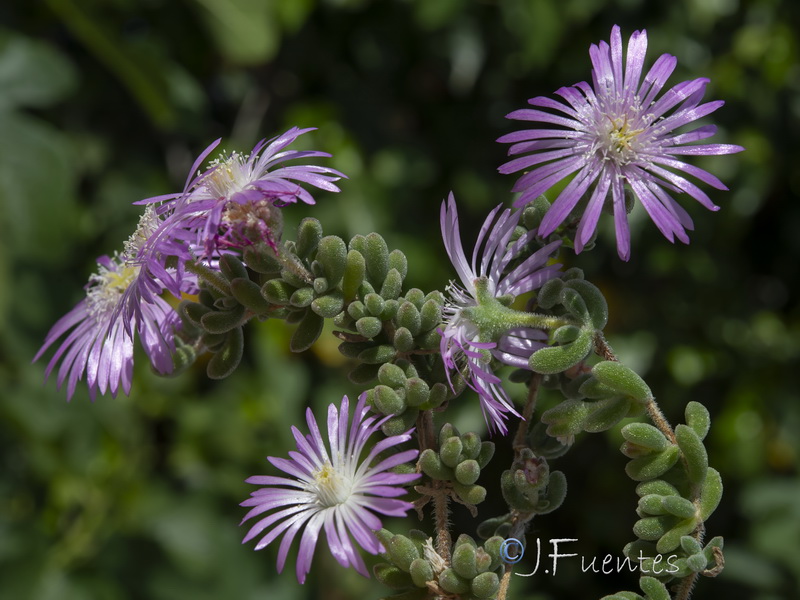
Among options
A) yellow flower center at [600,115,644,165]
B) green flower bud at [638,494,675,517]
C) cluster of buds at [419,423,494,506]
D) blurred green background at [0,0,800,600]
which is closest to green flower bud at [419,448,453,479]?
cluster of buds at [419,423,494,506]

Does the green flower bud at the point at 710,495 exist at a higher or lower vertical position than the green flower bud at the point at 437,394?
lower

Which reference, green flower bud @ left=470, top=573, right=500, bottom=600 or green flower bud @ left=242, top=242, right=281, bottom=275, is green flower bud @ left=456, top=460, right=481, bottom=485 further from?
green flower bud @ left=242, top=242, right=281, bottom=275

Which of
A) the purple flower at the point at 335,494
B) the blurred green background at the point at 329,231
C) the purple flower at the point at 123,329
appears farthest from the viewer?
the blurred green background at the point at 329,231

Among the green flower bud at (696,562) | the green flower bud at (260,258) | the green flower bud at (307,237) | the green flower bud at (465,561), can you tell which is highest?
the green flower bud at (307,237)

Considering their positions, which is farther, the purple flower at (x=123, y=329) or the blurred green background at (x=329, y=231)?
the blurred green background at (x=329, y=231)

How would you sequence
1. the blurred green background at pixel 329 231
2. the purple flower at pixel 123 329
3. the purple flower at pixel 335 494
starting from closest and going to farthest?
the purple flower at pixel 335 494 < the purple flower at pixel 123 329 < the blurred green background at pixel 329 231

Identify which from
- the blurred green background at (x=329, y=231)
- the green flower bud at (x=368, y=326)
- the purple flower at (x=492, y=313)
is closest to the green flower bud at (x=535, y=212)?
the purple flower at (x=492, y=313)

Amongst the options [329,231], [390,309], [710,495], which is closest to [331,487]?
[390,309]

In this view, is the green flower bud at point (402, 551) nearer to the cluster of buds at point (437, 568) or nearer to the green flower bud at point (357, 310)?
the cluster of buds at point (437, 568)
